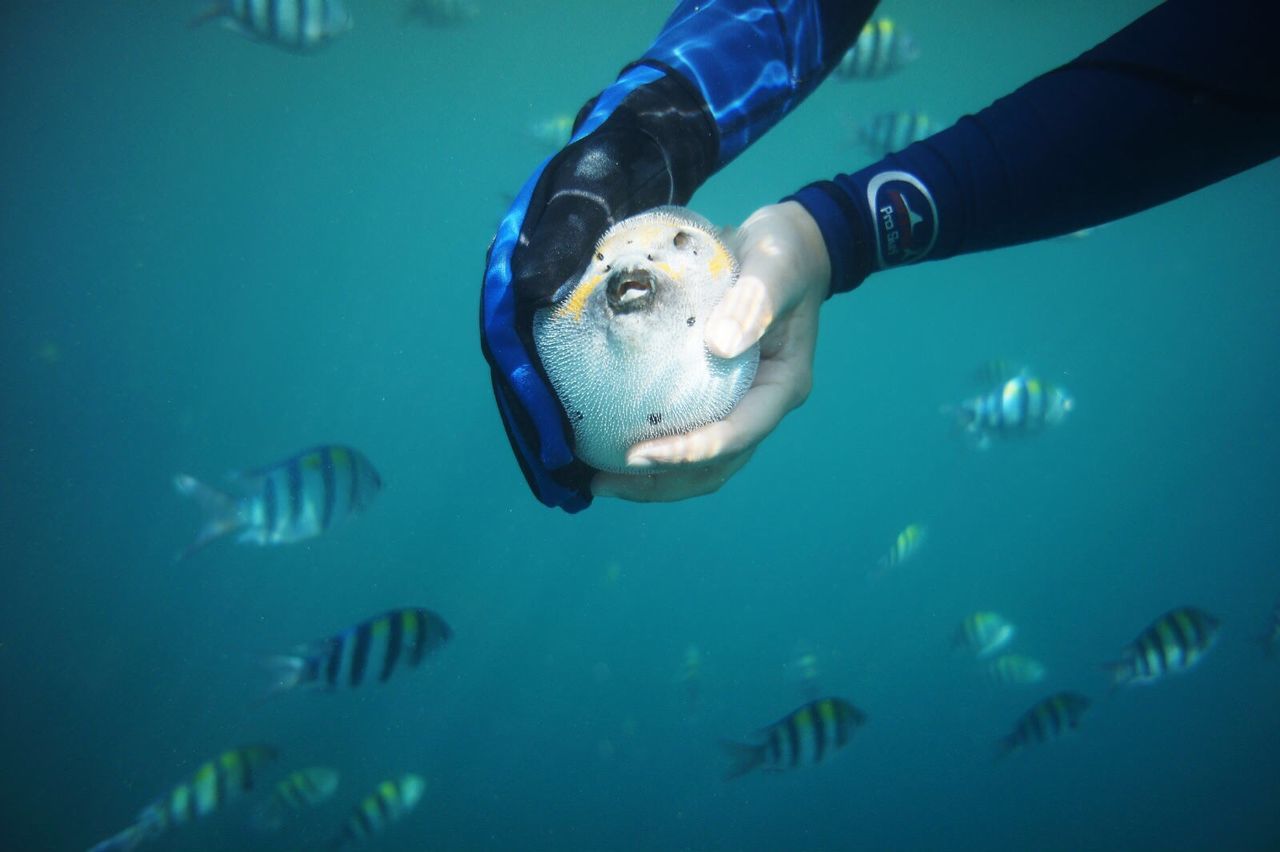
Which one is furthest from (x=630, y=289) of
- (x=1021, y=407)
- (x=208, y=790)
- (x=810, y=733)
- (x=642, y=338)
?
(x=1021, y=407)

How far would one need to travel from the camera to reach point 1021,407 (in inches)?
235

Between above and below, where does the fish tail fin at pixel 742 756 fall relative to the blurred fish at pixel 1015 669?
below

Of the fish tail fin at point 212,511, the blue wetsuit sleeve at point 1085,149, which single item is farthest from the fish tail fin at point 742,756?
the blue wetsuit sleeve at point 1085,149

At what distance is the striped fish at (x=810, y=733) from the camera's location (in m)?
4.76

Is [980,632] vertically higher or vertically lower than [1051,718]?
higher

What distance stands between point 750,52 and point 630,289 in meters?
1.11

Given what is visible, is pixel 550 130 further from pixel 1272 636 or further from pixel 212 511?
pixel 1272 636

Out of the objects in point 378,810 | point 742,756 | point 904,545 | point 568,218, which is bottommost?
point 378,810

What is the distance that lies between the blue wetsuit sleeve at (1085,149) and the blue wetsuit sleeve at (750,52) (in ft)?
1.19

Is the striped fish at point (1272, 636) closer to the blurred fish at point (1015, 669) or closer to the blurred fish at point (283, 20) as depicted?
the blurred fish at point (1015, 669)

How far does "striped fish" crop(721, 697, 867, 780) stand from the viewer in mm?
4758

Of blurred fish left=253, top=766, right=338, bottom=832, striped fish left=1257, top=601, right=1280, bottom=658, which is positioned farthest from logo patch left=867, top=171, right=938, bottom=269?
striped fish left=1257, top=601, right=1280, bottom=658

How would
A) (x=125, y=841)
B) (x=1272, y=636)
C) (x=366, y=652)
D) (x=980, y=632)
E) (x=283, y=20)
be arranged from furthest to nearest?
(x=980, y=632) → (x=1272, y=636) → (x=283, y=20) → (x=125, y=841) → (x=366, y=652)

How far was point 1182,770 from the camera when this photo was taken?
18391 mm
